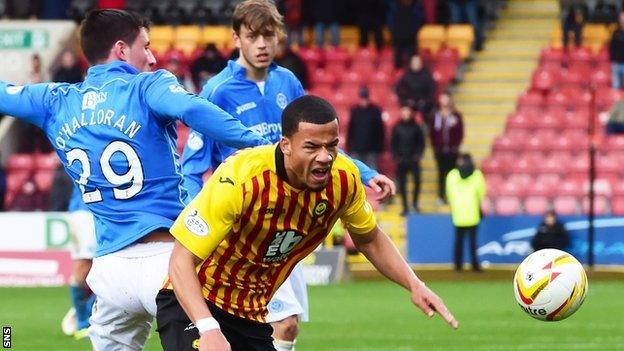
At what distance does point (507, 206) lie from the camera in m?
23.7

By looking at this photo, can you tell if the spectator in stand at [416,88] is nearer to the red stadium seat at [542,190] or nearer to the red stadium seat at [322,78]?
the red stadium seat at [322,78]

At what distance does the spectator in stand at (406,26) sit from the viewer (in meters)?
27.0

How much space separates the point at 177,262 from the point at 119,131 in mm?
1243

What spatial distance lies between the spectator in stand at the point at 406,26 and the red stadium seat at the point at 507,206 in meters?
4.50

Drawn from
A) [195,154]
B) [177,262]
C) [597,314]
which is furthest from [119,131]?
[597,314]

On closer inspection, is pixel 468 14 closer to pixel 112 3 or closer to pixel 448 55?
pixel 448 55

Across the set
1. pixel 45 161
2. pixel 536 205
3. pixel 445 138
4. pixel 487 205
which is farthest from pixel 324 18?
pixel 536 205

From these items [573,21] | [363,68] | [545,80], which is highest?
[573,21]

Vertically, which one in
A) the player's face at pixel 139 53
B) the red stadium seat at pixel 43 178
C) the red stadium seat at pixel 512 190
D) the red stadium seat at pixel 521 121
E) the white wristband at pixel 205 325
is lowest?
the red stadium seat at pixel 512 190

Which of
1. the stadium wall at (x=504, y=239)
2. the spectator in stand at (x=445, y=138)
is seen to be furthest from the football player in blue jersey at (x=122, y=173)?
the spectator in stand at (x=445, y=138)

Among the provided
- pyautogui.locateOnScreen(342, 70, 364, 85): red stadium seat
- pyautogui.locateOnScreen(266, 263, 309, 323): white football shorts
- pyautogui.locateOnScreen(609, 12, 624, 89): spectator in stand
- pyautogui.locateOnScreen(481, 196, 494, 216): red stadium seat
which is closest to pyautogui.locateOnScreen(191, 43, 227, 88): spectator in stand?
pyautogui.locateOnScreen(342, 70, 364, 85): red stadium seat

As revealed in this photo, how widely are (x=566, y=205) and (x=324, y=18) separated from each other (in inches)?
289

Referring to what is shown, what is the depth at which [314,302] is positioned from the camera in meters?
18.3

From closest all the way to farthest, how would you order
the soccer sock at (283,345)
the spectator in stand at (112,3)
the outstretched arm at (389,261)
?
the outstretched arm at (389,261)
the soccer sock at (283,345)
the spectator in stand at (112,3)
